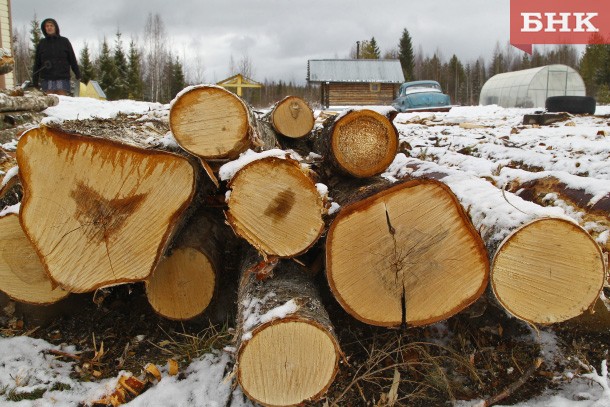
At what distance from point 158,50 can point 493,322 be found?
43572 mm

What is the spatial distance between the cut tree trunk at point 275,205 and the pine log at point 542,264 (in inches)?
21.3

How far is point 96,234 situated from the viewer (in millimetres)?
2248

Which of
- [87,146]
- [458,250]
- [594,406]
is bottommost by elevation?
[594,406]

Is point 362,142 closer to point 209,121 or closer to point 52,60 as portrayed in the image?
point 209,121

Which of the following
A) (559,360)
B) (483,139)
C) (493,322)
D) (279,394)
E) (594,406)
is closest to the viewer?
(279,394)

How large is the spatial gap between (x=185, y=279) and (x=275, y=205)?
0.86m

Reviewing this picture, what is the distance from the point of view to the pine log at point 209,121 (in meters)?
2.26

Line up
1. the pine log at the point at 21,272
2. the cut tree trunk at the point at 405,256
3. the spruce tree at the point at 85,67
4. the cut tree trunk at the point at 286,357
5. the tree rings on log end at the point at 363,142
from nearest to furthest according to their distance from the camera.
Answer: the cut tree trunk at the point at 286,357 < the cut tree trunk at the point at 405,256 < the pine log at the point at 21,272 < the tree rings on log end at the point at 363,142 < the spruce tree at the point at 85,67

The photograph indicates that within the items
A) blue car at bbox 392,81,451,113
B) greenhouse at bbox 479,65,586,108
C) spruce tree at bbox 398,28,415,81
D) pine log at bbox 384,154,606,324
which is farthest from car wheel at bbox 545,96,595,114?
spruce tree at bbox 398,28,415,81

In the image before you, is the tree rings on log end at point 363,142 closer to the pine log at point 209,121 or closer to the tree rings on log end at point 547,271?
the pine log at point 209,121

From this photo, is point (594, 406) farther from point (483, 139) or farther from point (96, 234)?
point (483, 139)

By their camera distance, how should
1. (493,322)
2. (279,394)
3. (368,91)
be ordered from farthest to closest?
(368,91) < (493,322) < (279,394)

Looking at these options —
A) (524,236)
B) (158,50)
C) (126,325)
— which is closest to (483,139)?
(524,236)

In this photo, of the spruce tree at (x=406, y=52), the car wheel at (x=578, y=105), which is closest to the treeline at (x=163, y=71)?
the spruce tree at (x=406, y=52)
